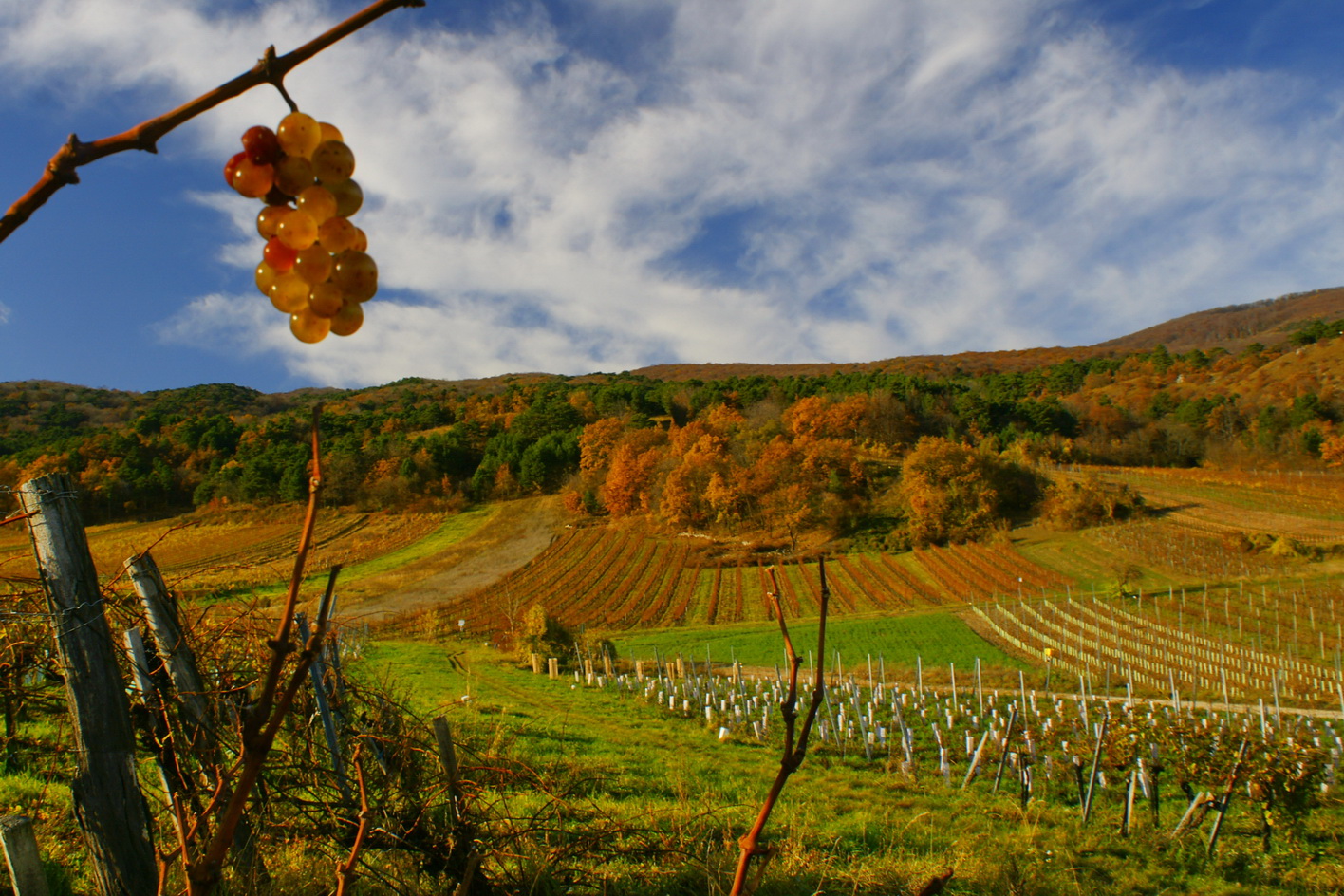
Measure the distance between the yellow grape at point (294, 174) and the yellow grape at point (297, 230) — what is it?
0.09 feet

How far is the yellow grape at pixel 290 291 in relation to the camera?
0.77 metres

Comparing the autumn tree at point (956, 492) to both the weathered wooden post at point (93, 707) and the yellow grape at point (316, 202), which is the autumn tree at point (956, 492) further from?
the yellow grape at point (316, 202)

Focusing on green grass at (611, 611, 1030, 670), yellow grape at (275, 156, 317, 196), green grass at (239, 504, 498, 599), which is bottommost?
green grass at (611, 611, 1030, 670)

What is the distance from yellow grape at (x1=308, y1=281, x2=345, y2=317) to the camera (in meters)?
0.73

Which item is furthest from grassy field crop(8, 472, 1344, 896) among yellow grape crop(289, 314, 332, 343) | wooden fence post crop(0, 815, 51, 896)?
yellow grape crop(289, 314, 332, 343)

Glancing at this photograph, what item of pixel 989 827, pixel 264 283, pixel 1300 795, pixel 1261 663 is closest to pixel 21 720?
pixel 264 283

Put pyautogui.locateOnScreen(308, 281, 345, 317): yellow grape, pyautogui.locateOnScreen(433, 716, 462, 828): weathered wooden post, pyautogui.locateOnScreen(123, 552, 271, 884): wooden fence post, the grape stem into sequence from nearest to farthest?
1. the grape stem
2. pyautogui.locateOnScreen(308, 281, 345, 317): yellow grape
3. pyautogui.locateOnScreen(433, 716, 462, 828): weathered wooden post
4. pyautogui.locateOnScreen(123, 552, 271, 884): wooden fence post

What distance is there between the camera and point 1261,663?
73.5 feet

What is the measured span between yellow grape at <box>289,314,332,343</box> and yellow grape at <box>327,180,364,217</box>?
0.39ft

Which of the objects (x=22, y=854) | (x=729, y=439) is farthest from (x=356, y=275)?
(x=729, y=439)

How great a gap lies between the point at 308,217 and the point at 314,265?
5cm

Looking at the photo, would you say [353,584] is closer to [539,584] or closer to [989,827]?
[539,584]

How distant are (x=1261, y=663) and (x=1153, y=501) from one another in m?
32.3

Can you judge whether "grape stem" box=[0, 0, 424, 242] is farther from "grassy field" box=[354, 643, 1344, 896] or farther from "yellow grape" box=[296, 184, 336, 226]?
"grassy field" box=[354, 643, 1344, 896]
